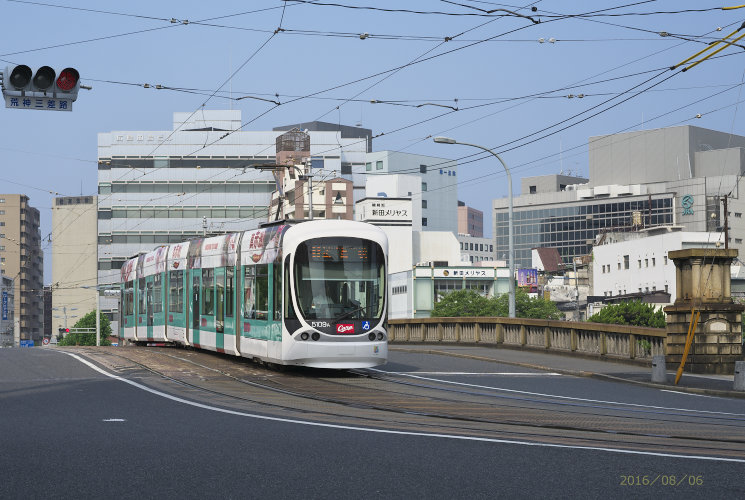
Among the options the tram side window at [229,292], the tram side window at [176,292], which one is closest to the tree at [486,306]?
the tram side window at [176,292]

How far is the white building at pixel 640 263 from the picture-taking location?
395 ft

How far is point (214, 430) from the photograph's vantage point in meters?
11.9

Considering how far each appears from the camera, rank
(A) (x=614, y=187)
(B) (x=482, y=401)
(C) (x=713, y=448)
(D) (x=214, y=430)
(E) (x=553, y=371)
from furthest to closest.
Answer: (A) (x=614, y=187), (E) (x=553, y=371), (B) (x=482, y=401), (D) (x=214, y=430), (C) (x=713, y=448)

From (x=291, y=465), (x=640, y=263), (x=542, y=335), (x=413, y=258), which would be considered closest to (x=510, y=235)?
(x=542, y=335)

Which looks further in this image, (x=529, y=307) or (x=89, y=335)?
(x=89, y=335)

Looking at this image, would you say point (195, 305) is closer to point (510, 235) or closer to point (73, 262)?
point (510, 235)

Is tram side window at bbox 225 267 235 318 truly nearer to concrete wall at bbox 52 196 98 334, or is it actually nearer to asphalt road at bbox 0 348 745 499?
asphalt road at bbox 0 348 745 499

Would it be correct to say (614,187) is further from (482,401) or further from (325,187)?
(482,401)

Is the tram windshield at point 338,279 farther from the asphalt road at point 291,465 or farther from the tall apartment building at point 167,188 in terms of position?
the tall apartment building at point 167,188

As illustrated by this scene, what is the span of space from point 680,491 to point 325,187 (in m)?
132

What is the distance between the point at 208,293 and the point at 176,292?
4411mm

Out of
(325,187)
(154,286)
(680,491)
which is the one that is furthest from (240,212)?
(680,491)

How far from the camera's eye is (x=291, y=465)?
9.10 metres

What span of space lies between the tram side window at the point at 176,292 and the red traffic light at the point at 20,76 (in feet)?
39.0
